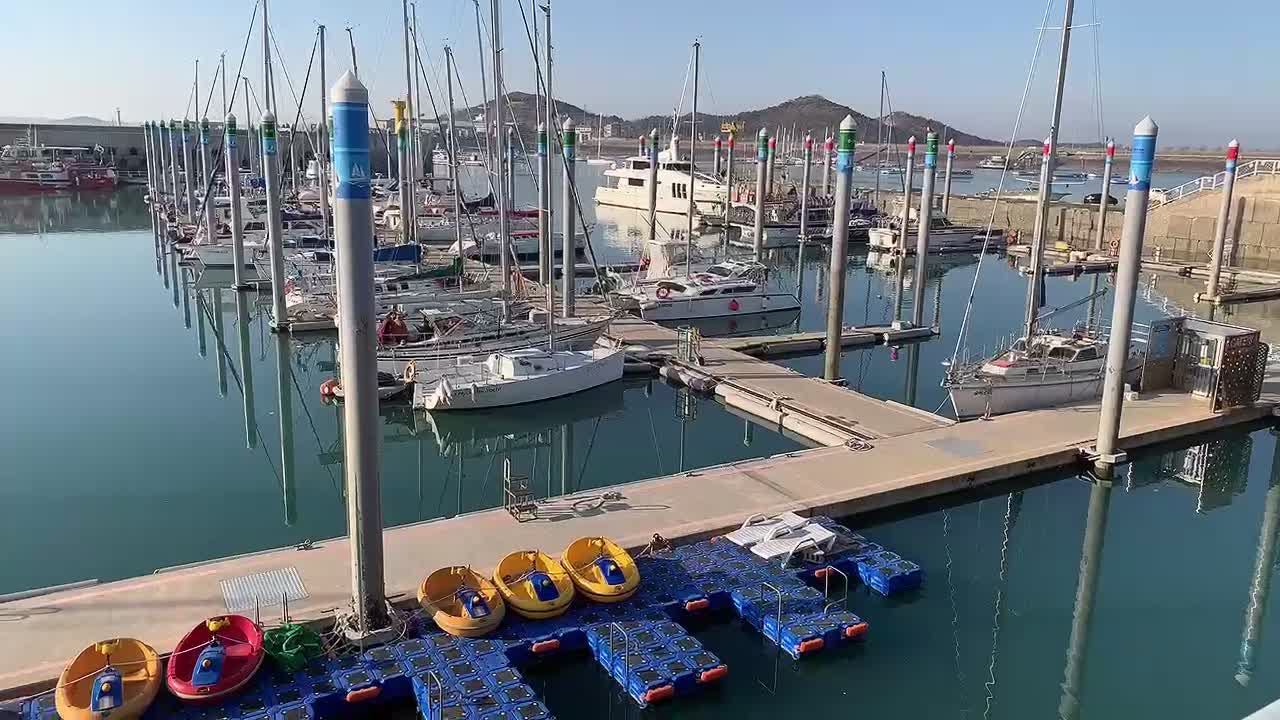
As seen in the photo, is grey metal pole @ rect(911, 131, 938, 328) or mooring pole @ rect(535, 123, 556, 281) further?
grey metal pole @ rect(911, 131, 938, 328)

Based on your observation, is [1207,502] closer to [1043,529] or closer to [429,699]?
[1043,529]

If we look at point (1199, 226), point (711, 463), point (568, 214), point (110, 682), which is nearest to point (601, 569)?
point (110, 682)

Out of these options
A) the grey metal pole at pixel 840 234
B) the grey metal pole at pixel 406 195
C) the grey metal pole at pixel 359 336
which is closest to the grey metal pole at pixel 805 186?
the grey metal pole at pixel 406 195

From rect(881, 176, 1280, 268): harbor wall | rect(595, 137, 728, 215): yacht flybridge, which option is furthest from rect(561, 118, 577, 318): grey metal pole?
rect(595, 137, 728, 215): yacht flybridge

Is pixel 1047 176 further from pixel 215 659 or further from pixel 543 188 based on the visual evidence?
pixel 215 659

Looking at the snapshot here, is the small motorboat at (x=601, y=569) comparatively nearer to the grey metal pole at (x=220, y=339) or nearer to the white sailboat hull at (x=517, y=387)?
the white sailboat hull at (x=517, y=387)

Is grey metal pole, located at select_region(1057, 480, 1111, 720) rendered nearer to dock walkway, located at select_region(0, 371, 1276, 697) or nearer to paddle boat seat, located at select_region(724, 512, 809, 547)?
dock walkway, located at select_region(0, 371, 1276, 697)

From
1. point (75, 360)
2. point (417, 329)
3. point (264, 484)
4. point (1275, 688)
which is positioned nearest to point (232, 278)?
point (75, 360)
